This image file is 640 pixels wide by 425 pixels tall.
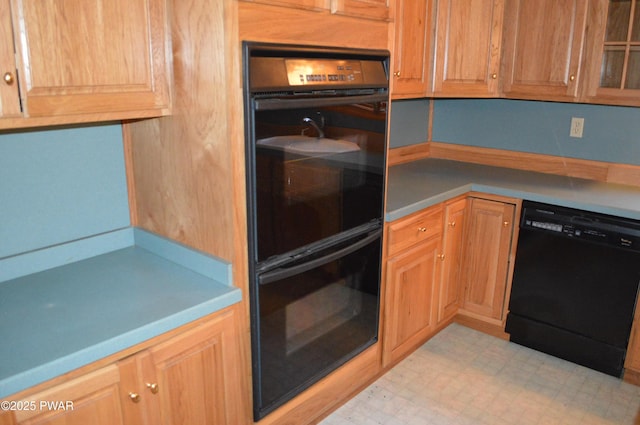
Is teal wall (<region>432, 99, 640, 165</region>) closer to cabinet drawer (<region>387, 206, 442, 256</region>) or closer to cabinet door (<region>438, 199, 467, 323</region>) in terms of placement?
cabinet door (<region>438, 199, 467, 323</region>)

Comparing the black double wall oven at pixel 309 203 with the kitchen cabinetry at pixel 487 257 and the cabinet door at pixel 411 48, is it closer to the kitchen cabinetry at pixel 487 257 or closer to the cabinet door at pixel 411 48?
the cabinet door at pixel 411 48

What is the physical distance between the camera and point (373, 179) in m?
2.12

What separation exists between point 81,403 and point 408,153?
252cm

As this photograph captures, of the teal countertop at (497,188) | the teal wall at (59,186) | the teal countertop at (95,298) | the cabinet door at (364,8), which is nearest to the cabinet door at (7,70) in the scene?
the teal wall at (59,186)

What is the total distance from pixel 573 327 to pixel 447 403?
0.82 meters

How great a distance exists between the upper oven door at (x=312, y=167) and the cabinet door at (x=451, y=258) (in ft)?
2.41

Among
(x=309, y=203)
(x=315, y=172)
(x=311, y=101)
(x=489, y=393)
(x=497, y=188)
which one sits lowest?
(x=489, y=393)

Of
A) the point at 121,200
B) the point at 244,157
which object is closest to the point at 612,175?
the point at 244,157

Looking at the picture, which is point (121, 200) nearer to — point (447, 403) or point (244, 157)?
point (244, 157)

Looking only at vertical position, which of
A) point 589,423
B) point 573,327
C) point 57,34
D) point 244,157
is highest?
point 57,34

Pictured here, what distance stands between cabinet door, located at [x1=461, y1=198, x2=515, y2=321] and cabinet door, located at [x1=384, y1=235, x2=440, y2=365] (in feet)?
1.00

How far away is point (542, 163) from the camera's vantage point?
122 inches

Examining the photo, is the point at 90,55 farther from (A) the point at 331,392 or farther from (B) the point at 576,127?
(B) the point at 576,127

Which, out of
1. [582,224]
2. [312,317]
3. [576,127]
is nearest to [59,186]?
[312,317]
